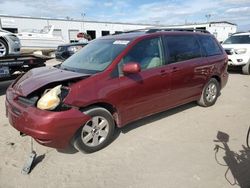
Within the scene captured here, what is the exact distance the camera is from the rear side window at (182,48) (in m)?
4.92

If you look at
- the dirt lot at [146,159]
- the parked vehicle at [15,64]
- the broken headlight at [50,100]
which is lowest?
the dirt lot at [146,159]

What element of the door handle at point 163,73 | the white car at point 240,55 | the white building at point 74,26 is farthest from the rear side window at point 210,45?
the white building at point 74,26

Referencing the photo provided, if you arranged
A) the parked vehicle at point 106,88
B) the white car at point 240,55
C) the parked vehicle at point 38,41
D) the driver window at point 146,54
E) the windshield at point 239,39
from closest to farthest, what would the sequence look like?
the parked vehicle at point 106,88, the driver window at point 146,54, the white car at point 240,55, the windshield at point 239,39, the parked vehicle at point 38,41

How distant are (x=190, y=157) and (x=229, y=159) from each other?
22.3 inches

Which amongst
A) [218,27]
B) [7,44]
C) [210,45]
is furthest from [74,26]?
[210,45]

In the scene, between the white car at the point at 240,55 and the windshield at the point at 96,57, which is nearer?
the windshield at the point at 96,57

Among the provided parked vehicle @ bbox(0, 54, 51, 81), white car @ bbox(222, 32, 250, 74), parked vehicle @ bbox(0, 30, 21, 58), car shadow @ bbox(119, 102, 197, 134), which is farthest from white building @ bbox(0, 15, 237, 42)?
car shadow @ bbox(119, 102, 197, 134)

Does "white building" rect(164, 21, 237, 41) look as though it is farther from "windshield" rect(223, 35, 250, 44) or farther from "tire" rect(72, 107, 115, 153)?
"tire" rect(72, 107, 115, 153)

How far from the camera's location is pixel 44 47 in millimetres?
18000

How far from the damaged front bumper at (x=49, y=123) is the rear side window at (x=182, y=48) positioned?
2250 mm

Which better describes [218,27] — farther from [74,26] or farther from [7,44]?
[7,44]

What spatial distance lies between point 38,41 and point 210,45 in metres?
14.3

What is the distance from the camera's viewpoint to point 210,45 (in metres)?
6.11

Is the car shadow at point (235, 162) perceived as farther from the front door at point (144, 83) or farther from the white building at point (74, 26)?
the white building at point (74, 26)
